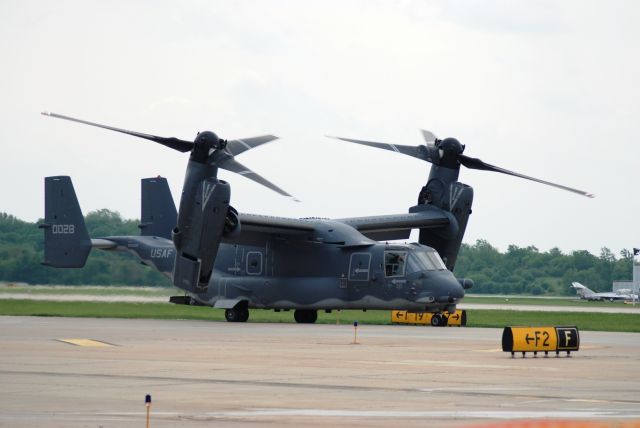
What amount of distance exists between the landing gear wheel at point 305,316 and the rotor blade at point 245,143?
7680mm

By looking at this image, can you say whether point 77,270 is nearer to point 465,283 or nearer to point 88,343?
point 465,283

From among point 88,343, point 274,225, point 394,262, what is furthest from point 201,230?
point 88,343

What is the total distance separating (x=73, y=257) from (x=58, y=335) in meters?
15.7

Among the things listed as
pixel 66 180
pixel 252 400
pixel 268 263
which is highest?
pixel 66 180

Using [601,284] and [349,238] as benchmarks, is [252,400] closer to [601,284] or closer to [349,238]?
[349,238]

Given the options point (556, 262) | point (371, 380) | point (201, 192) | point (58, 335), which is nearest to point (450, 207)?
point (201, 192)

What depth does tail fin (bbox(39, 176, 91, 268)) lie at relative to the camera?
48562 mm

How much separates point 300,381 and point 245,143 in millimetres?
22508

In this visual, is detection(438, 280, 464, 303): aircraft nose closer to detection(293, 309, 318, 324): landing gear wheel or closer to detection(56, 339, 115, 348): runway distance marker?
detection(293, 309, 318, 324): landing gear wheel

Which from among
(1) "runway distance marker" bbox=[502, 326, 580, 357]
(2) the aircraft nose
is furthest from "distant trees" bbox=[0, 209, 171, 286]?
(1) "runway distance marker" bbox=[502, 326, 580, 357]

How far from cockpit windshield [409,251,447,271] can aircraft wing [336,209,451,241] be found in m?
5.01

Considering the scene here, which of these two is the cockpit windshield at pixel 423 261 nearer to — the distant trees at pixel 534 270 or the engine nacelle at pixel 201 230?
the engine nacelle at pixel 201 230

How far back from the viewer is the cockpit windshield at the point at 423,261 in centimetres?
4166

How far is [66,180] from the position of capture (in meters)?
49.1
